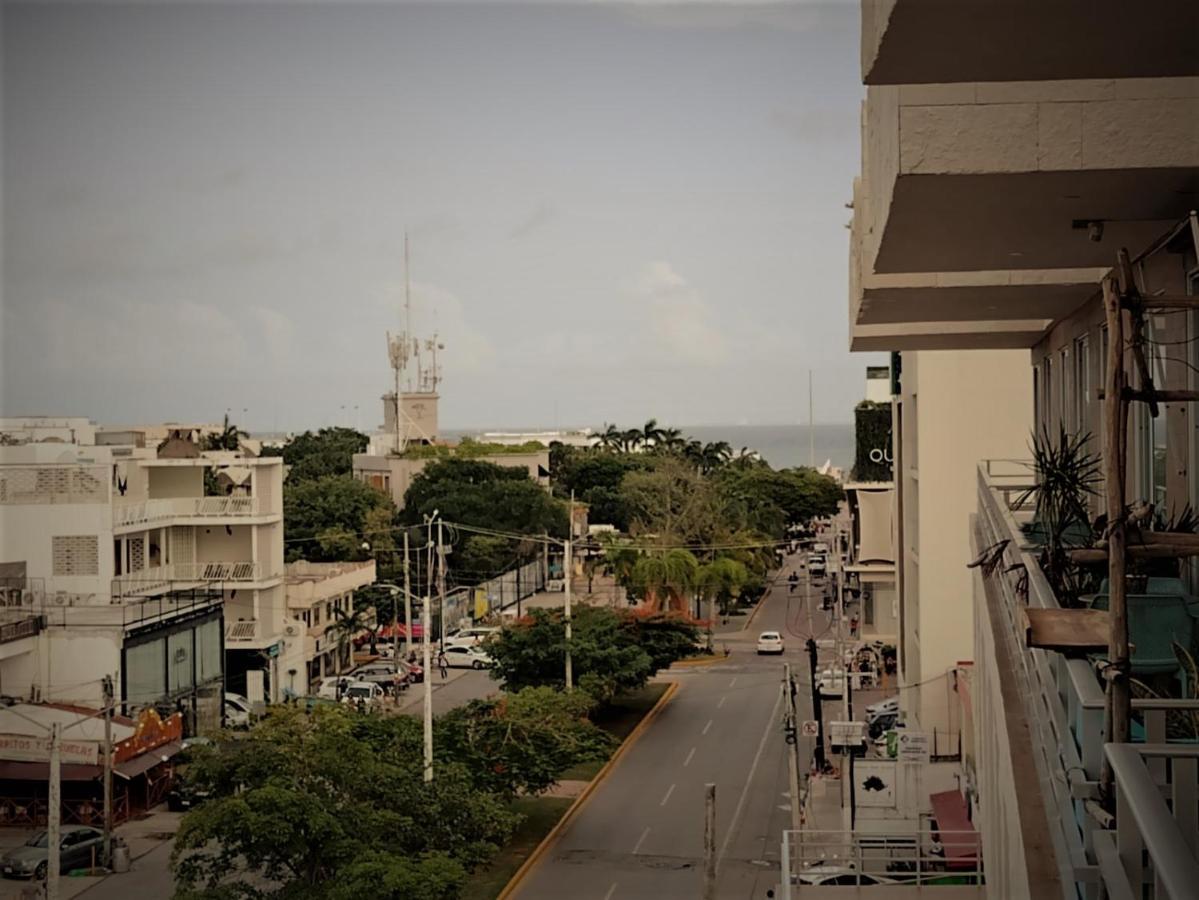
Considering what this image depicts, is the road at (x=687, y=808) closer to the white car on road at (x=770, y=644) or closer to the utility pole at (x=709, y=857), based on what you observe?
the utility pole at (x=709, y=857)

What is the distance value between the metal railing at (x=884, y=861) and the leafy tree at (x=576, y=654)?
536 inches

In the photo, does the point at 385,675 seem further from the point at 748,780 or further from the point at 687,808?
the point at 687,808

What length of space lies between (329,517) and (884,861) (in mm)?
54574

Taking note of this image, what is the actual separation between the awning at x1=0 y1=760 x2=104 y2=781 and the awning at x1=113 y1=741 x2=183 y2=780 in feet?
1.61

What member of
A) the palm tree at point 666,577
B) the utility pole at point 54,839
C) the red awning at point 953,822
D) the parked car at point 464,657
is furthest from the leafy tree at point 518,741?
the palm tree at point 666,577

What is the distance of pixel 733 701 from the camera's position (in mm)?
43375

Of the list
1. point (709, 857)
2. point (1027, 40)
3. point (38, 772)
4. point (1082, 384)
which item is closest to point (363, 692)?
point (38, 772)

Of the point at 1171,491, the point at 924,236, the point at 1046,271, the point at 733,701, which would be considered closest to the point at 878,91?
the point at 924,236

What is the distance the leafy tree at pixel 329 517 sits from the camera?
65.4 m

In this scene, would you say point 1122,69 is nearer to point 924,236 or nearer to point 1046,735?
point 924,236

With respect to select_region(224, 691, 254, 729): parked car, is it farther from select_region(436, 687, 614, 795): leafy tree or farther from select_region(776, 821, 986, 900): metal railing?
select_region(776, 821, 986, 900): metal railing

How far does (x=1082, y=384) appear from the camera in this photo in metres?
13.6

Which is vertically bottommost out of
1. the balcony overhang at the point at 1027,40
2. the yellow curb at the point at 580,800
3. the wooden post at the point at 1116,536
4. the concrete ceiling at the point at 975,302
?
the yellow curb at the point at 580,800

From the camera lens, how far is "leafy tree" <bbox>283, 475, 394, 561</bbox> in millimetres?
65375
